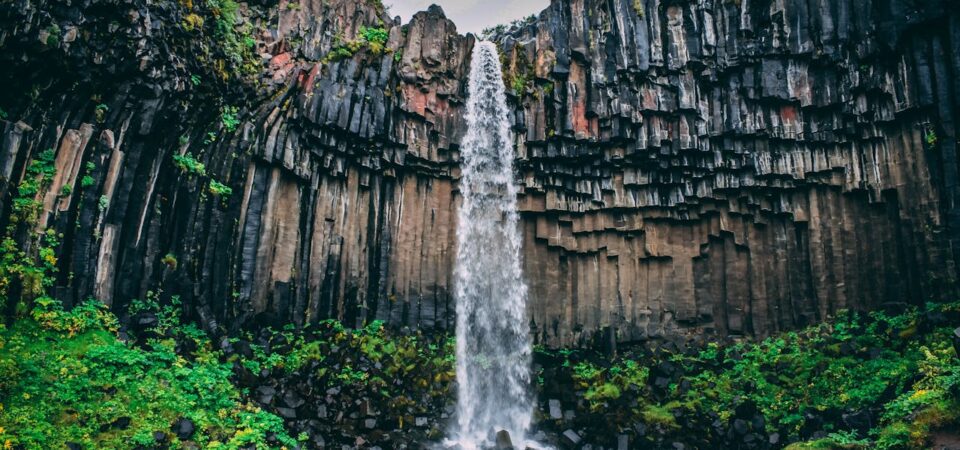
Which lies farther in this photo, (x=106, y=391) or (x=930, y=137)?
(x=930, y=137)

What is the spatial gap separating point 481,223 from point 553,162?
291 cm

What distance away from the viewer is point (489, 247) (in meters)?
20.3

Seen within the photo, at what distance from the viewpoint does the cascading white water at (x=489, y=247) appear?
63.3 feet

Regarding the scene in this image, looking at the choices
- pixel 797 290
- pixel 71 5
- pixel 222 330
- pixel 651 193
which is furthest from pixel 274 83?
pixel 797 290

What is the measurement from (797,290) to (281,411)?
14.1 meters

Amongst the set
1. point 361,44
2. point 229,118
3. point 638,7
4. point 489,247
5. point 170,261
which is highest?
point 638,7

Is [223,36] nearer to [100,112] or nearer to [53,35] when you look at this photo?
[100,112]

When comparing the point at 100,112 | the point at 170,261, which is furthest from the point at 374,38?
the point at 170,261

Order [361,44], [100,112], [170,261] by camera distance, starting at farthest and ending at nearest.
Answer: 1. [361,44]
2. [170,261]
3. [100,112]

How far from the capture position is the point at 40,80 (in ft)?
40.8

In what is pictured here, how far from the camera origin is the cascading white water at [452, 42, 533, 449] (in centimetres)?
1930

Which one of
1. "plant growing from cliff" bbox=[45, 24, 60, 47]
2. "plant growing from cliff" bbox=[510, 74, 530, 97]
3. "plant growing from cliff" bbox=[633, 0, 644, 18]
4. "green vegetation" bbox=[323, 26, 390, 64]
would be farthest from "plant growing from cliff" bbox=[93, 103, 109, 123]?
"plant growing from cliff" bbox=[633, 0, 644, 18]

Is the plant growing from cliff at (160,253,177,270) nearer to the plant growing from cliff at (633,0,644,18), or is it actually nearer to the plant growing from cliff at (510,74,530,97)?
the plant growing from cliff at (510,74,530,97)

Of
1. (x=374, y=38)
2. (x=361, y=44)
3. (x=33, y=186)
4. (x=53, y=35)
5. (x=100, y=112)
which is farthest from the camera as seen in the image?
(x=374, y=38)
